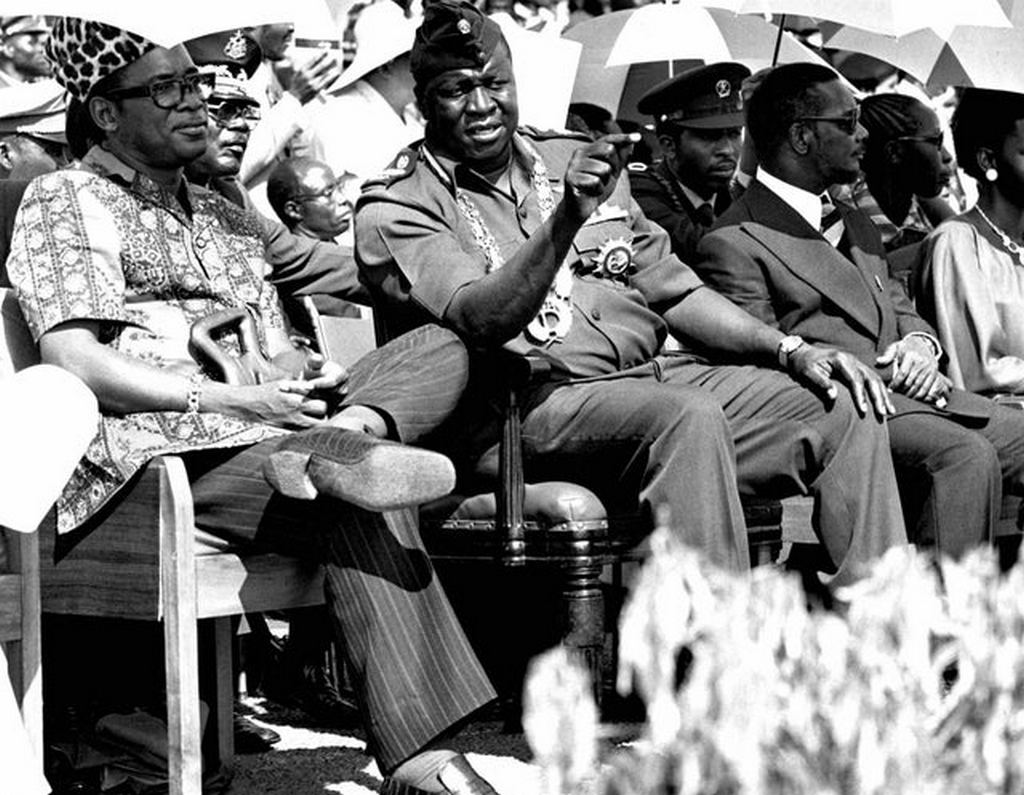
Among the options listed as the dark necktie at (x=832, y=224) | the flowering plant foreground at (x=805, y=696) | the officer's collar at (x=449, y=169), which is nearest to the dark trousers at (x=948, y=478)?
the dark necktie at (x=832, y=224)

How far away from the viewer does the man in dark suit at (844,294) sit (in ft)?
16.8

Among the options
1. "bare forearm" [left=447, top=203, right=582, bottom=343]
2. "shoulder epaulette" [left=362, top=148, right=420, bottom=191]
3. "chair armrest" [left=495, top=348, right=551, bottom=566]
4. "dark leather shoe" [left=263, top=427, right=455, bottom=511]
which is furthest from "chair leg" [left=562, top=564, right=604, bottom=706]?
"shoulder epaulette" [left=362, top=148, right=420, bottom=191]

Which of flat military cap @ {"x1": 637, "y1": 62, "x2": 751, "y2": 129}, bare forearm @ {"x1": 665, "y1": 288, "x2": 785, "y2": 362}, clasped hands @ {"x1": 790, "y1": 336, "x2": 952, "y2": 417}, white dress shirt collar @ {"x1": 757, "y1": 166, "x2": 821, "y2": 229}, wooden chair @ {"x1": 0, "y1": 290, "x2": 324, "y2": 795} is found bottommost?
wooden chair @ {"x1": 0, "y1": 290, "x2": 324, "y2": 795}

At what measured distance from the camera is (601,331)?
15.2 feet

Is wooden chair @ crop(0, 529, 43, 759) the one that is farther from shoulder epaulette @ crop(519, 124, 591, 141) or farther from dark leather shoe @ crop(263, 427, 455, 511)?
shoulder epaulette @ crop(519, 124, 591, 141)

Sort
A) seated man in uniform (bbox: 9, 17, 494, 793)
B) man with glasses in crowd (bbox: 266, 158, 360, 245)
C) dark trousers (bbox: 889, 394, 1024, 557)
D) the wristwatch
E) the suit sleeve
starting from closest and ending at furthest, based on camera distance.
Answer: seated man in uniform (bbox: 9, 17, 494, 793), the wristwatch, dark trousers (bbox: 889, 394, 1024, 557), the suit sleeve, man with glasses in crowd (bbox: 266, 158, 360, 245)

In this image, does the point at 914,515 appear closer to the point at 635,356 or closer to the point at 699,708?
the point at 635,356

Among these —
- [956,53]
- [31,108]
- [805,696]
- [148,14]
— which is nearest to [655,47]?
[956,53]

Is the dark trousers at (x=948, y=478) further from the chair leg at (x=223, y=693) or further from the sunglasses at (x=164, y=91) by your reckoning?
the sunglasses at (x=164, y=91)

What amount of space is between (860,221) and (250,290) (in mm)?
2101

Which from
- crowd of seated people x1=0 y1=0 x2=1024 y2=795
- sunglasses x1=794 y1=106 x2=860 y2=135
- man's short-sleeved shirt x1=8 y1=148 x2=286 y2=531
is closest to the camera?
crowd of seated people x1=0 y1=0 x2=1024 y2=795

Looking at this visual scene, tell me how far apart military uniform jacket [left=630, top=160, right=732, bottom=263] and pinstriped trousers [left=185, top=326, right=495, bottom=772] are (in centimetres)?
217

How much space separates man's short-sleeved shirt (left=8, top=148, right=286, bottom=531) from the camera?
3.97 m

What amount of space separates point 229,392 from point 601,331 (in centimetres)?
100
